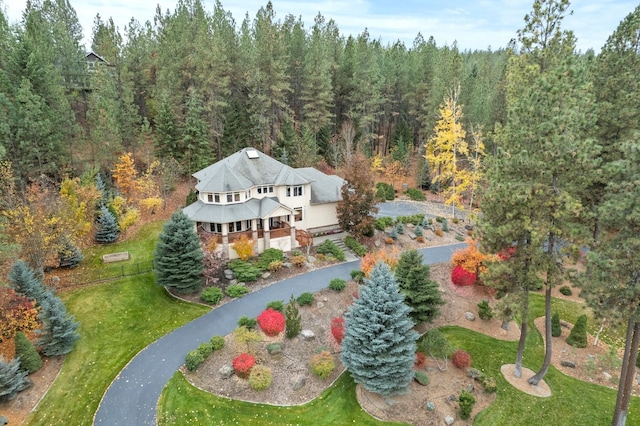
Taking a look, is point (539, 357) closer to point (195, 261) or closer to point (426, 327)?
point (426, 327)

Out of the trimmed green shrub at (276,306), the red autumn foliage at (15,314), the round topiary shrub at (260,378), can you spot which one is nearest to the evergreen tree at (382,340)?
the round topiary shrub at (260,378)

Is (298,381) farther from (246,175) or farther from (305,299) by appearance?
(246,175)

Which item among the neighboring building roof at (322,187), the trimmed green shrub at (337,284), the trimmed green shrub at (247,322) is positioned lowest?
the trimmed green shrub at (247,322)

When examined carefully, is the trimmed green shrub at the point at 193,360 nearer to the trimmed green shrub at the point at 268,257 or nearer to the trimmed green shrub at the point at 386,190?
the trimmed green shrub at the point at 268,257

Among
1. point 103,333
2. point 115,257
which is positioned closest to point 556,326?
point 103,333

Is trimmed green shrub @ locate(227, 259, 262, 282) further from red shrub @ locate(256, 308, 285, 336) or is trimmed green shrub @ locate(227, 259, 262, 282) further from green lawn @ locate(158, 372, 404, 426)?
green lawn @ locate(158, 372, 404, 426)

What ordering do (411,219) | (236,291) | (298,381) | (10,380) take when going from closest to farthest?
(10,380) → (298,381) → (236,291) → (411,219)

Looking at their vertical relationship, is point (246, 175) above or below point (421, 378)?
above

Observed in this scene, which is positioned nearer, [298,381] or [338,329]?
[298,381]
